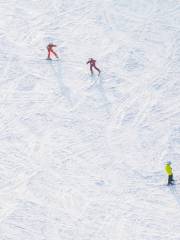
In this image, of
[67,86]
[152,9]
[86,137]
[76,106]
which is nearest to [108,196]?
[86,137]

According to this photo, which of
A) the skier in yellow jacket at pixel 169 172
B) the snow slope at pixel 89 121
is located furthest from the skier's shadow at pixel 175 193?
the skier in yellow jacket at pixel 169 172

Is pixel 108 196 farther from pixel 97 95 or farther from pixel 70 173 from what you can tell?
pixel 97 95

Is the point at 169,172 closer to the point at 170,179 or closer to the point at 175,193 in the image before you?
the point at 170,179

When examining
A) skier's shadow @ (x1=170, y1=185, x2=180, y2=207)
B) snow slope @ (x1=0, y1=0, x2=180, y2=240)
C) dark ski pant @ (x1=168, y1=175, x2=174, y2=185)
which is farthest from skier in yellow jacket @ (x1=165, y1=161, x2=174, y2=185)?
snow slope @ (x1=0, y1=0, x2=180, y2=240)

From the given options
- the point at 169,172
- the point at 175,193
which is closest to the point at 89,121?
the point at 169,172

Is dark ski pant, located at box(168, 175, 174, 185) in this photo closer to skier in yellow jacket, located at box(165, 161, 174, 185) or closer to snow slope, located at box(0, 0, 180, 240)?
skier in yellow jacket, located at box(165, 161, 174, 185)

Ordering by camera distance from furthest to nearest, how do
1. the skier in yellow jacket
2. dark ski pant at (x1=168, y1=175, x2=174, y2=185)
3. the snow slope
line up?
dark ski pant at (x1=168, y1=175, x2=174, y2=185) → the skier in yellow jacket → the snow slope

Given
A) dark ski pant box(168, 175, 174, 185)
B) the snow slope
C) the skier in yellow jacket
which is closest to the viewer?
the snow slope

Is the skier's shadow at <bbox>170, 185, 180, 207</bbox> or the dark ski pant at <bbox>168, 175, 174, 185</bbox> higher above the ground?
the dark ski pant at <bbox>168, 175, 174, 185</bbox>

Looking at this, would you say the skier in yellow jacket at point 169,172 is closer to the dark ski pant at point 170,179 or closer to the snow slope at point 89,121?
the dark ski pant at point 170,179
